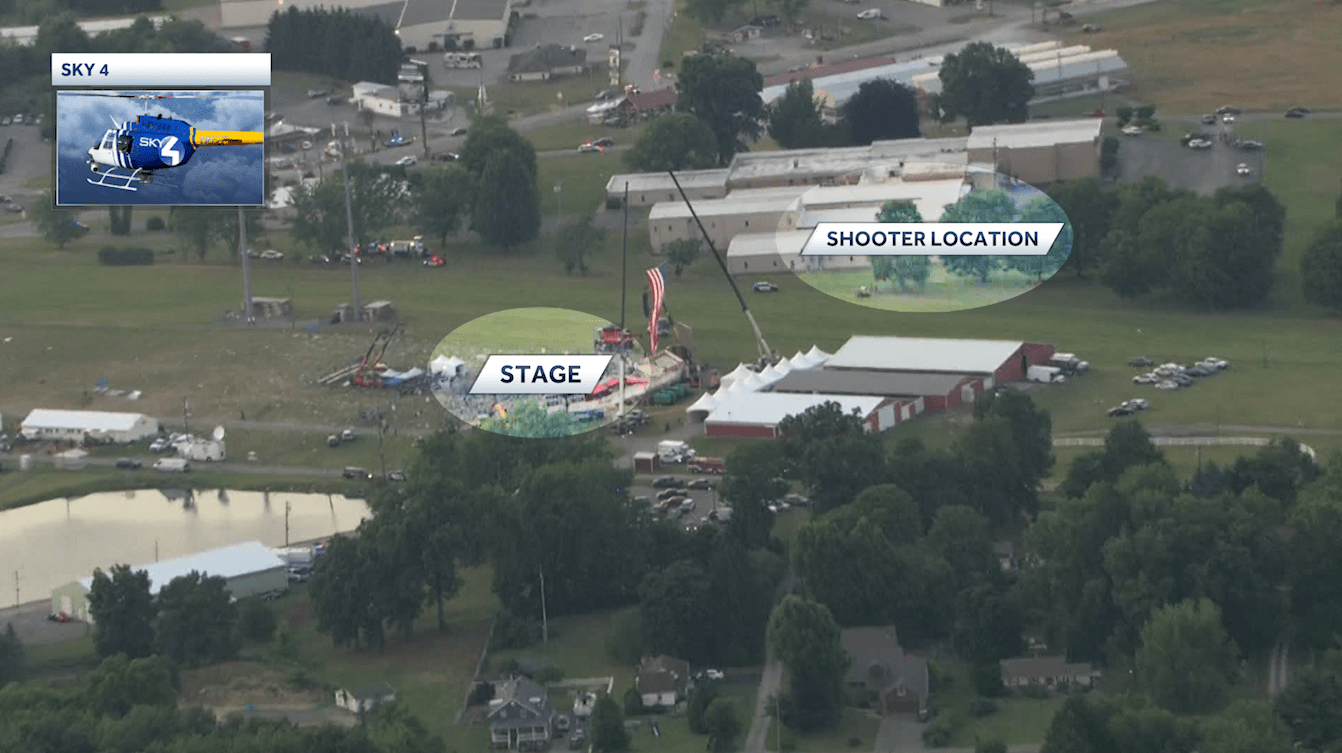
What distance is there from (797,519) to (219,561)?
1099cm

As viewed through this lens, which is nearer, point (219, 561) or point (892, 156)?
point (219, 561)

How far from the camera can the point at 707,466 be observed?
6519 centimetres

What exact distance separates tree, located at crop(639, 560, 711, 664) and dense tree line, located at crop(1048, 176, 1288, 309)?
25287 mm

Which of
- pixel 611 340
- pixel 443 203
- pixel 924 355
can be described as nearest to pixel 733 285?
pixel 924 355

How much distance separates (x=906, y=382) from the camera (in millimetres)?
69250

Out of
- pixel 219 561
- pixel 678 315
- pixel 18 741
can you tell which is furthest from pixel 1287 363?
pixel 18 741

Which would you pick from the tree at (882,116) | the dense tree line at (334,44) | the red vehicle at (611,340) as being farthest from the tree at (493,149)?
the red vehicle at (611,340)

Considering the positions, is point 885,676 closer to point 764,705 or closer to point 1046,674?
point 764,705

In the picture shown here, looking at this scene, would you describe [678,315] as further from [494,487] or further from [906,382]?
[494,487]

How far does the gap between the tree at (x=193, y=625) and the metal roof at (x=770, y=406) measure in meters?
14.7

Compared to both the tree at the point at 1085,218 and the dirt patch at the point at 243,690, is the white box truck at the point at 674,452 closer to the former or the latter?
the dirt patch at the point at 243,690

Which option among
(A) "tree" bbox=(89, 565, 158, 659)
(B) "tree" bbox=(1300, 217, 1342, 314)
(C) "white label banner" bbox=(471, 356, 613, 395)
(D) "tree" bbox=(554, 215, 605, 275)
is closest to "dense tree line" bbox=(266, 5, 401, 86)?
(D) "tree" bbox=(554, 215, 605, 275)

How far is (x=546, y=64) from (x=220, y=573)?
4625 centimetres

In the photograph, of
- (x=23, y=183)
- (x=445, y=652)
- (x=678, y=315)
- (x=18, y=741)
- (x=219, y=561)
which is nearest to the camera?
(x=18, y=741)
